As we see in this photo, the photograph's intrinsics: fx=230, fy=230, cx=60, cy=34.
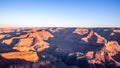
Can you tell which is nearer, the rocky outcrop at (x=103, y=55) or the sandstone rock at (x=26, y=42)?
the rocky outcrop at (x=103, y=55)

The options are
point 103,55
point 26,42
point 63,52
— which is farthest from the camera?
point 26,42

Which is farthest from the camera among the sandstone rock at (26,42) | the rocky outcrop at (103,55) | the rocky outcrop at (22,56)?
the sandstone rock at (26,42)

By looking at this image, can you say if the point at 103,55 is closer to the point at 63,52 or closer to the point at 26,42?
the point at 63,52

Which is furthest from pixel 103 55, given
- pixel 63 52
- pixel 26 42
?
pixel 26 42

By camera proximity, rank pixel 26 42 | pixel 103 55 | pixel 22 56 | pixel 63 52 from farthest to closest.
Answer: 1. pixel 26 42
2. pixel 63 52
3. pixel 103 55
4. pixel 22 56

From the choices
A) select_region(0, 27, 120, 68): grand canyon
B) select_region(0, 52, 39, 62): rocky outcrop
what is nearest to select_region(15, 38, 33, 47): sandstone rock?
select_region(0, 27, 120, 68): grand canyon

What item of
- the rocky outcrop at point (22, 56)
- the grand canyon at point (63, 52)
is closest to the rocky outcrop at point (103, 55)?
the grand canyon at point (63, 52)

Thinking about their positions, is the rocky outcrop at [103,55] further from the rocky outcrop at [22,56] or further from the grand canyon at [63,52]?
the rocky outcrop at [22,56]

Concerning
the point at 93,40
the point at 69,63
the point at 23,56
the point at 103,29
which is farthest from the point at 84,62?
the point at 103,29

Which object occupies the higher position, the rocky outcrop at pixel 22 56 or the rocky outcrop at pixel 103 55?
the rocky outcrop at pixel 22 56

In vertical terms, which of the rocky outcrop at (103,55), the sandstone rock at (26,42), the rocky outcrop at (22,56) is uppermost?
the rocky outcrop at (22,56)
